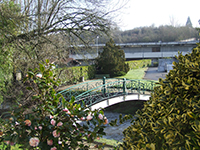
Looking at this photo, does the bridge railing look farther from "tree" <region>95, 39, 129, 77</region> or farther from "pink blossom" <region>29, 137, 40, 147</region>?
"tree" <region>95, 39, 129, 77</region>

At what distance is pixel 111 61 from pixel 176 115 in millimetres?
20286

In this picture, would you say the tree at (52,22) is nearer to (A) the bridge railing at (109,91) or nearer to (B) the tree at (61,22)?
(B) the tree at (61,22)

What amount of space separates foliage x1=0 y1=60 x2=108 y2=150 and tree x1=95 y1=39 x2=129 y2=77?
19.5 meters

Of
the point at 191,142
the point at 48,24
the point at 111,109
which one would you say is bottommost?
the point at 111,109

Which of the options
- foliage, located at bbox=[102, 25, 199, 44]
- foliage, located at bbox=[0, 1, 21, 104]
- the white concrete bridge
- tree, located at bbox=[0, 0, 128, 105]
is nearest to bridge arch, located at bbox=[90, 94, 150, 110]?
tree, located at bbox=[0, 0, 128, 105]

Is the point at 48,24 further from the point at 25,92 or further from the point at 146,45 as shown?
the point at 146,45

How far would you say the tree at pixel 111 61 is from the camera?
848 inches

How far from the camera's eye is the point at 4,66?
801cm

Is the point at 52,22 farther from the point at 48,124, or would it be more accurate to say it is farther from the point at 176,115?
the point at 176,115

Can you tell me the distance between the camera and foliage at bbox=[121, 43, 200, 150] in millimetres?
1253

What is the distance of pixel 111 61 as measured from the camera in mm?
21484

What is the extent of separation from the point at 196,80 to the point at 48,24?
7.06 m

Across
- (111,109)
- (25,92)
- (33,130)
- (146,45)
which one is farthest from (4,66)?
(146,45)

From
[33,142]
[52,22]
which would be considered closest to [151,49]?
[52,22]
